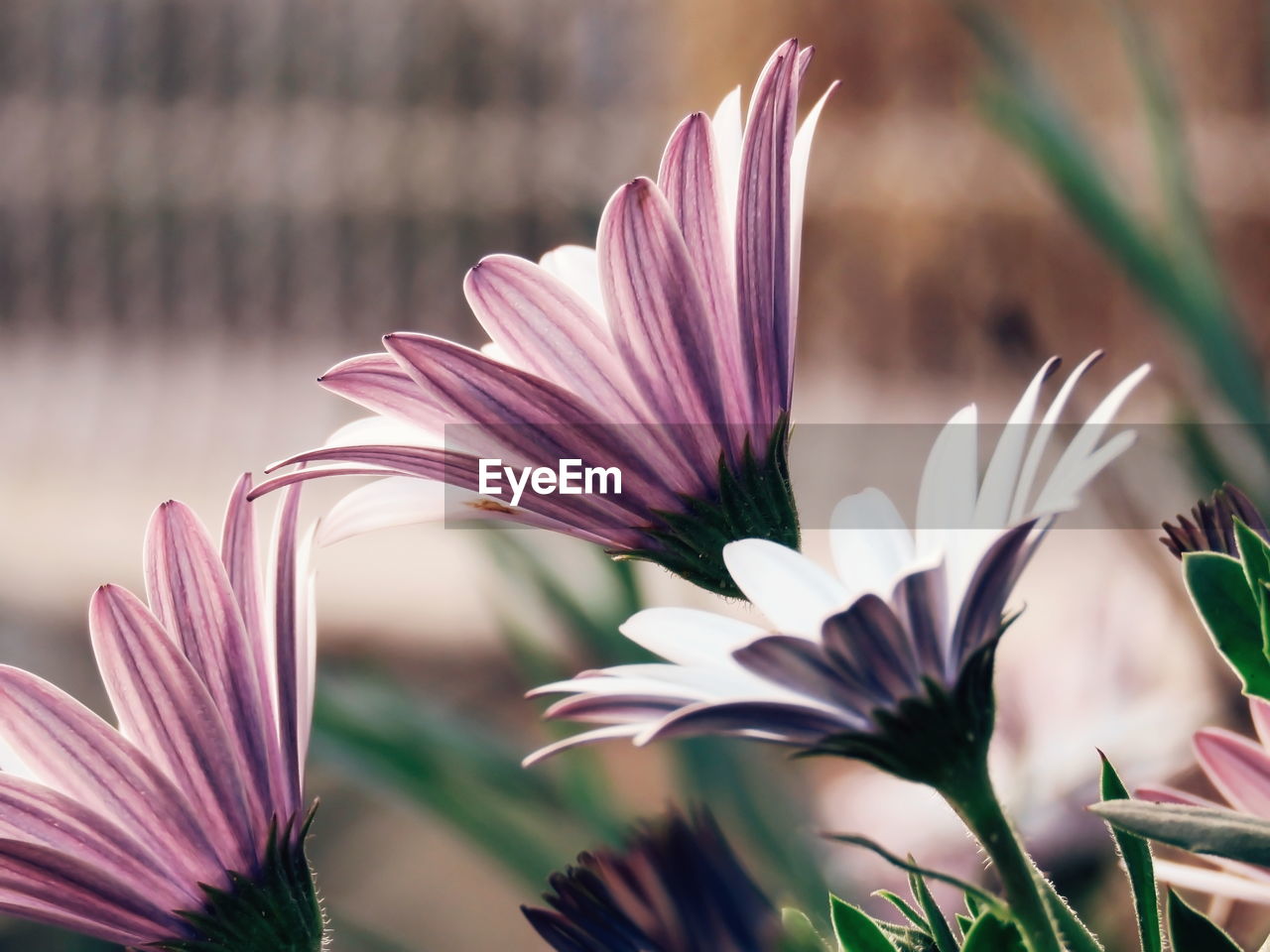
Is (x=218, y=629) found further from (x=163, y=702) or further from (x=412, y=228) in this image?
(x=412, y=228)

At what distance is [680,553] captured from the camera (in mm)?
149

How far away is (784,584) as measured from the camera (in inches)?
4.4

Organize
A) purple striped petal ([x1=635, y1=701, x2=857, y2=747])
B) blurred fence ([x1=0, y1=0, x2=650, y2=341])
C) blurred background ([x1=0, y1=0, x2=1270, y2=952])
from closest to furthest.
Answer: purple striped petal ([x1=635, y1=701, x2=857, y2=747]), blurred background ([x1=0, y1=0, x2=1270, y2=952]), blurred fence ([x1=0, y1=0, x2=650, y2=341])

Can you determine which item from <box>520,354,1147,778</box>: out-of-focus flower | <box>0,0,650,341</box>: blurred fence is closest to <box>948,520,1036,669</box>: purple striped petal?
<box>520,354,1147,778</box>: out-of-focus flower

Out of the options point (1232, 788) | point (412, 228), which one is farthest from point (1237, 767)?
point (412, 228)

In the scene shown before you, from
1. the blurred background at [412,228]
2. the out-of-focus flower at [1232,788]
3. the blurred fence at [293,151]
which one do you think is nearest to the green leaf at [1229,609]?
the out-of-focus flower at [1232,788]

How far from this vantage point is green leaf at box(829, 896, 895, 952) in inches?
4.8

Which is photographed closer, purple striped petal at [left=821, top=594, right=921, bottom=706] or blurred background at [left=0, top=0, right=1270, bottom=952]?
purple striped petal at [left=821, top=594, right=921, bottom=706]

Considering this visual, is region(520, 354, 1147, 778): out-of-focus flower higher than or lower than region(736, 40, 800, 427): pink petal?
lower

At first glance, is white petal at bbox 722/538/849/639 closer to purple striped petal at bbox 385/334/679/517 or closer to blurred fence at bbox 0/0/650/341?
purple striped petal at bbox 385/334/679/517

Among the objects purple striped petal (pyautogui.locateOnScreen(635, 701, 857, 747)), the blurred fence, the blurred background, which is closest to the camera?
purple striped petal (pyautogui.locateOnScreen(635, 701, 857, 747))

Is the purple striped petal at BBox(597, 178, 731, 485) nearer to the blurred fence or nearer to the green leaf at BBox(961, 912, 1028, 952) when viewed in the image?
the green leaf at BBox(961, 912, 1028, 952)

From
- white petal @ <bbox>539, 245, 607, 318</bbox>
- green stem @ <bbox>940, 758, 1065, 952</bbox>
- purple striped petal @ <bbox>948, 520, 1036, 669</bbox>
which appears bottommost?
→ green stem @ <bbox>940, 758, 1065, 952</bbox>

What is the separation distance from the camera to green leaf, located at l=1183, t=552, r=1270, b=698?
13 centimetres
